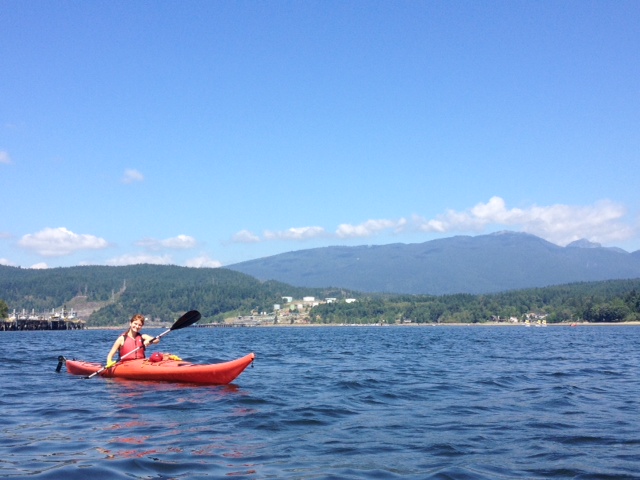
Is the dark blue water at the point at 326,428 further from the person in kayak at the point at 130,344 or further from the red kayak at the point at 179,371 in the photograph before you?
the person in kayak at the point at 130,344

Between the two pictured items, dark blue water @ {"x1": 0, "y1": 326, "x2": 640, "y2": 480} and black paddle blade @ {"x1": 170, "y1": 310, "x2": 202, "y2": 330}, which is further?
black paddle blade @ {"x1": 170, "y1": 310, "x2": 202, "y2": 330}

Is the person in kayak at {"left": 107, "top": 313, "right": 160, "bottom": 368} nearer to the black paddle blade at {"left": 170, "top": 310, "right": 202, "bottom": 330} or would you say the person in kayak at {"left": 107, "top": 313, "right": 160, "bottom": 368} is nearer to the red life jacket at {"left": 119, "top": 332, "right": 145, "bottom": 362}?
the red life jacket at {"left": 119, "top": 332, "right": 145, "bottom": 362}

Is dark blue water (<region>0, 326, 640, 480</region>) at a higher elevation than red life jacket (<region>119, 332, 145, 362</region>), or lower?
lower

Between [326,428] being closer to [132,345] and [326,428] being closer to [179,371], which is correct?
[179,371]

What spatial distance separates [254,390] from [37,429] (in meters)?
7.24

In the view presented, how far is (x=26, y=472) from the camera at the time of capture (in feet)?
31.1

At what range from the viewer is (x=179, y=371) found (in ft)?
66.6

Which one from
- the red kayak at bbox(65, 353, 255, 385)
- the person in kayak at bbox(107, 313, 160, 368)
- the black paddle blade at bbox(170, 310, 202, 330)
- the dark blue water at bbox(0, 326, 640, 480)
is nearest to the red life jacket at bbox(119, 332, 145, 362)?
the person in kayak at bbox(107, 313, 160, 368)

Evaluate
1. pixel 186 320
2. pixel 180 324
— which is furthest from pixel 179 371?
pixel 186 320

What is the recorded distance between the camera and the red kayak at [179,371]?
19.9 m

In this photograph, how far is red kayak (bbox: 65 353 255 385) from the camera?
1991 centimetres

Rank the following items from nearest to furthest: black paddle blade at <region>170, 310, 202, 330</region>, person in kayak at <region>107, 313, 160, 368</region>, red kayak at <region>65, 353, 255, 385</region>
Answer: red kayak at <region>65, 353, 255, 385</region>, person in kayak at <region>107, 313, 160, 368</region>, black paddle blade at <region>170, 310, 202, 330</region>

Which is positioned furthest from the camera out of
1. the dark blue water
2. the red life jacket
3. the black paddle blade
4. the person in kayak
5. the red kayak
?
the black paddle blade

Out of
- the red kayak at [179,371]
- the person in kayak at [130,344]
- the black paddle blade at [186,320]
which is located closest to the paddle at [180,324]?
the black paddle blade at [186,320]
